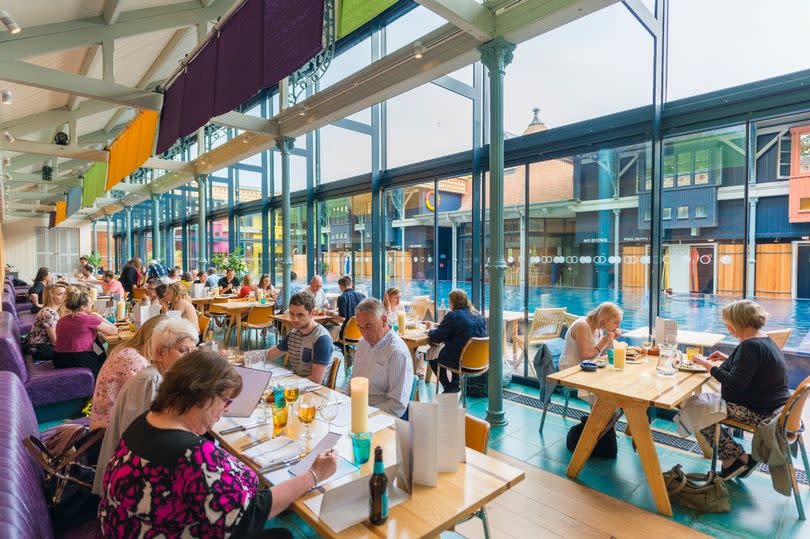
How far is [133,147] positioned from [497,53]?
16.4ft

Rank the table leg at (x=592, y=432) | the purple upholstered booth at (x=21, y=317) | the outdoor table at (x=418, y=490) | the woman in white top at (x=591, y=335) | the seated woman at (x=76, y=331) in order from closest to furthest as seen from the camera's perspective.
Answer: the outdoor table at (x=418, y=490) < the table leg at (x=592, y=432) < the woman in white top at (x=591, y=335) < the seated woman at (x=76, y=331) < the purple upholstered booth at (x=21, y=317)

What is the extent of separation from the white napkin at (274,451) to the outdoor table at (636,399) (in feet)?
6.30

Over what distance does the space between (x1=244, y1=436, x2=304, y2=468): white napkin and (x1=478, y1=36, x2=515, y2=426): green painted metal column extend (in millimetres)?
2481

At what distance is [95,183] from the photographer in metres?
8.77

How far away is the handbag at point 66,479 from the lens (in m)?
1.84

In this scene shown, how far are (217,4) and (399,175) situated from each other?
3.28 m

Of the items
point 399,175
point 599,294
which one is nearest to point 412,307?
point 399,175

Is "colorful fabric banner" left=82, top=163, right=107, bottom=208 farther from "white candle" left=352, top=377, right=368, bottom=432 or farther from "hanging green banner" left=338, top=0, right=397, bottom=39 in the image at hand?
"white candle" left=352, top=377, right=368, bottom=432

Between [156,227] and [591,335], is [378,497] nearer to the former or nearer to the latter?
[591,335]

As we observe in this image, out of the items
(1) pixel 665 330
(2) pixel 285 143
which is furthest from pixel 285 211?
(1) pixel 665 330

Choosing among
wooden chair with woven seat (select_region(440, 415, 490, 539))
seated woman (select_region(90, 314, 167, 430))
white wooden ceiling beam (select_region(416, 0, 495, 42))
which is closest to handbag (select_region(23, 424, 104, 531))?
seated woman (select_region(90, 314, 167, 430))

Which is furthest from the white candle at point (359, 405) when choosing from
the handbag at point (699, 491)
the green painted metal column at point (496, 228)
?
the green painted metal column at point (496, 228)

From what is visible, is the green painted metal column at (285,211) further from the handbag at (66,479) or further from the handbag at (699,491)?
the handbag at (699,491)

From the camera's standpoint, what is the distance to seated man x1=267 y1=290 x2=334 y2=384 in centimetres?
294
